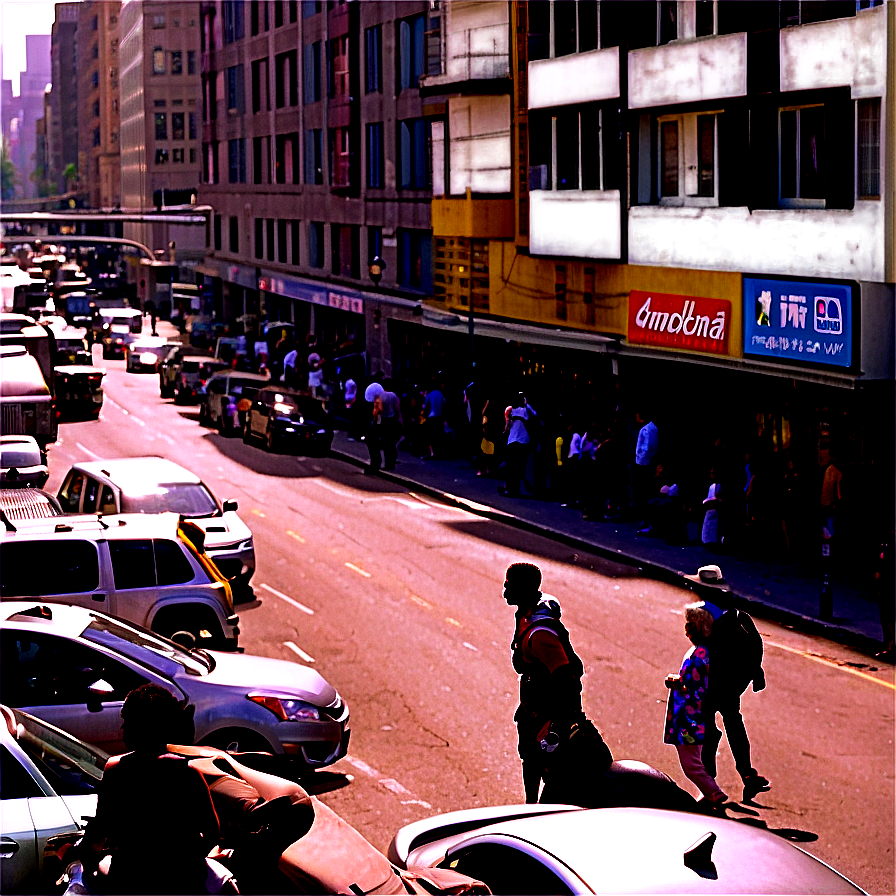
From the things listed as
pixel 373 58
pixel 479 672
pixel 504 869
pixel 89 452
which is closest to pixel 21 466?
pixel 479 672

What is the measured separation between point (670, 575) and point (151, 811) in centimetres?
1770

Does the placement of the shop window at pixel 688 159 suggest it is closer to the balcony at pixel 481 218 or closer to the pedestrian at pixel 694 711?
the balcony at pixel 481 218

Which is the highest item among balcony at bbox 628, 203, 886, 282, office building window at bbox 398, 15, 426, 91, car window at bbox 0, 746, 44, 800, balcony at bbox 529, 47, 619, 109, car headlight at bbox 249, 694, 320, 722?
office building window at bbox 398, 15, 426, 91

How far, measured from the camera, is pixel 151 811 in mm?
7207

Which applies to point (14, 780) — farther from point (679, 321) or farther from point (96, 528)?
point (679, 321)

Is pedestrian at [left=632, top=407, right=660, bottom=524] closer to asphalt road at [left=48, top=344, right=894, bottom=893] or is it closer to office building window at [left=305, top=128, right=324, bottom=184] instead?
asphalt road at [left=48, top=344, right=894, bottom=893]

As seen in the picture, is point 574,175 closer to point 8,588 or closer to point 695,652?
point 8,588

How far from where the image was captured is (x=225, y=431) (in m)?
46.4

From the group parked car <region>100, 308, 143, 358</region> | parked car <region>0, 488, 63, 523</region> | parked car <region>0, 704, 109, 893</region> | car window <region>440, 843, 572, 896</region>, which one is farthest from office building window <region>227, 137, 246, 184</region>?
car window <region>440, 843, 572, 896</region>

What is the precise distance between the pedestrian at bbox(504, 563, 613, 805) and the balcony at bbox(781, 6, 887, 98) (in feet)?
49.3

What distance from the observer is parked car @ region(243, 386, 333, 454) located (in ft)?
134

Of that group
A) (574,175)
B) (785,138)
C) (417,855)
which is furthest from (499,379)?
(417,855)

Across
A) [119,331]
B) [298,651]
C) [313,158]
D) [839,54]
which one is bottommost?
[298,651]

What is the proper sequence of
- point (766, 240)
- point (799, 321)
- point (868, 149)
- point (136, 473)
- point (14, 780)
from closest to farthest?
point (14, 780)
point (136, 473)
point (868, 149)
point (799, 321)
point (766, 240)
